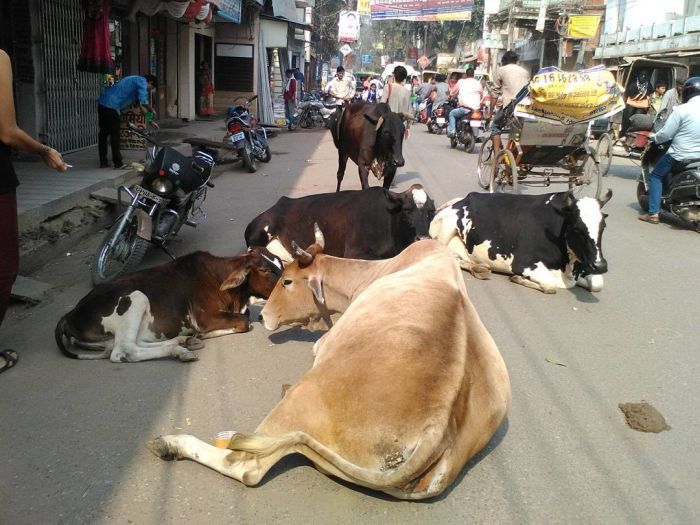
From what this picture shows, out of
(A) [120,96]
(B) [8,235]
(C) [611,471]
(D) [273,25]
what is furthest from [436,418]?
(D) [273,25]

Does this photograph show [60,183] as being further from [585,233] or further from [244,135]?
[585,233]

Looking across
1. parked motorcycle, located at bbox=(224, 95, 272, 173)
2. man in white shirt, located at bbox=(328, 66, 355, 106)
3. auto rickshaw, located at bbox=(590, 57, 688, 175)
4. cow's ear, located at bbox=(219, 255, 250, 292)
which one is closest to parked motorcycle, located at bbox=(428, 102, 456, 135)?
man in white shirt, located at bbox=(328, 66, 355, 106)

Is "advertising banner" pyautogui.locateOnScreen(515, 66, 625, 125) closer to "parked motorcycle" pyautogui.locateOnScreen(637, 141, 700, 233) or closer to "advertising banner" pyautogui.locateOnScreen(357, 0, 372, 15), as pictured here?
"parked motorcycle" pyautogui.locateOnScreen(637, 141, 700, 233)

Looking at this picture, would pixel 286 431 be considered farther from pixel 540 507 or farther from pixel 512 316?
pixel 512 316

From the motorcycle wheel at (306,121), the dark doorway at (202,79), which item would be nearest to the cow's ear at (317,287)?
the dark doorway at (202,79)

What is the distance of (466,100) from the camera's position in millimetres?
17484

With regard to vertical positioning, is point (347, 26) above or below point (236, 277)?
above

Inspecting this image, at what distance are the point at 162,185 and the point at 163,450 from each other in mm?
3771

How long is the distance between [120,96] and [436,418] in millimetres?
8493

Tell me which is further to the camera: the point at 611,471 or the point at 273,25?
the point at 273,25

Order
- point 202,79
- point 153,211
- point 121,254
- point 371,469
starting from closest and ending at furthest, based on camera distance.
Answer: point 371,469 < point 121,254 < point 153,211 < point 202,79

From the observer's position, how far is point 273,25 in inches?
945

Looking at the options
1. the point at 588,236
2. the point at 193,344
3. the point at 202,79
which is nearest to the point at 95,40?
the point at 193,344

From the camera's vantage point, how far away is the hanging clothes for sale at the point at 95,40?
33.2ft
